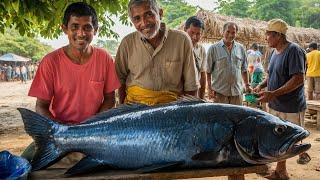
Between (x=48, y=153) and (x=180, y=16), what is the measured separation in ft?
118

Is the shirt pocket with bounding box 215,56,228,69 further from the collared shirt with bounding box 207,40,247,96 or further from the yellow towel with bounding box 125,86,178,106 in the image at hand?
the yellow towel with bounding box 125,86,178,106

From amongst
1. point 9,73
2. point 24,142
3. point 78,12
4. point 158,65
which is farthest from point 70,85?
point 9,73

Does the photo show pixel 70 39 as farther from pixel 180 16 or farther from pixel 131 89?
pixel 180 16

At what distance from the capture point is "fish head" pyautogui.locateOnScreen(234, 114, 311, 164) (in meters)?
2.17

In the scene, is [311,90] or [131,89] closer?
[131,89]

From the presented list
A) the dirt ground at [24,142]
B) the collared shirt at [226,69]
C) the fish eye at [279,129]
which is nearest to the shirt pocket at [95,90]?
the fish eye at [279,129]

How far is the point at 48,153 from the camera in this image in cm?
238

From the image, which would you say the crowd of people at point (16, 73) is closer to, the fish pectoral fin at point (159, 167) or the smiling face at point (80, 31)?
the smiling face at point (80, 31)

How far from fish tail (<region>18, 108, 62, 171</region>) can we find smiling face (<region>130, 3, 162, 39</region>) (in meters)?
1.22

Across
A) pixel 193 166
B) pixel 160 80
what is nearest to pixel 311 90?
pixel 160 80

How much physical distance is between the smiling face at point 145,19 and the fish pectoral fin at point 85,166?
129 centimetres

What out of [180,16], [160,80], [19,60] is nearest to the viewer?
[160,80]

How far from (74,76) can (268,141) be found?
160 cm

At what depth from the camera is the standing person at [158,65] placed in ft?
10.7
